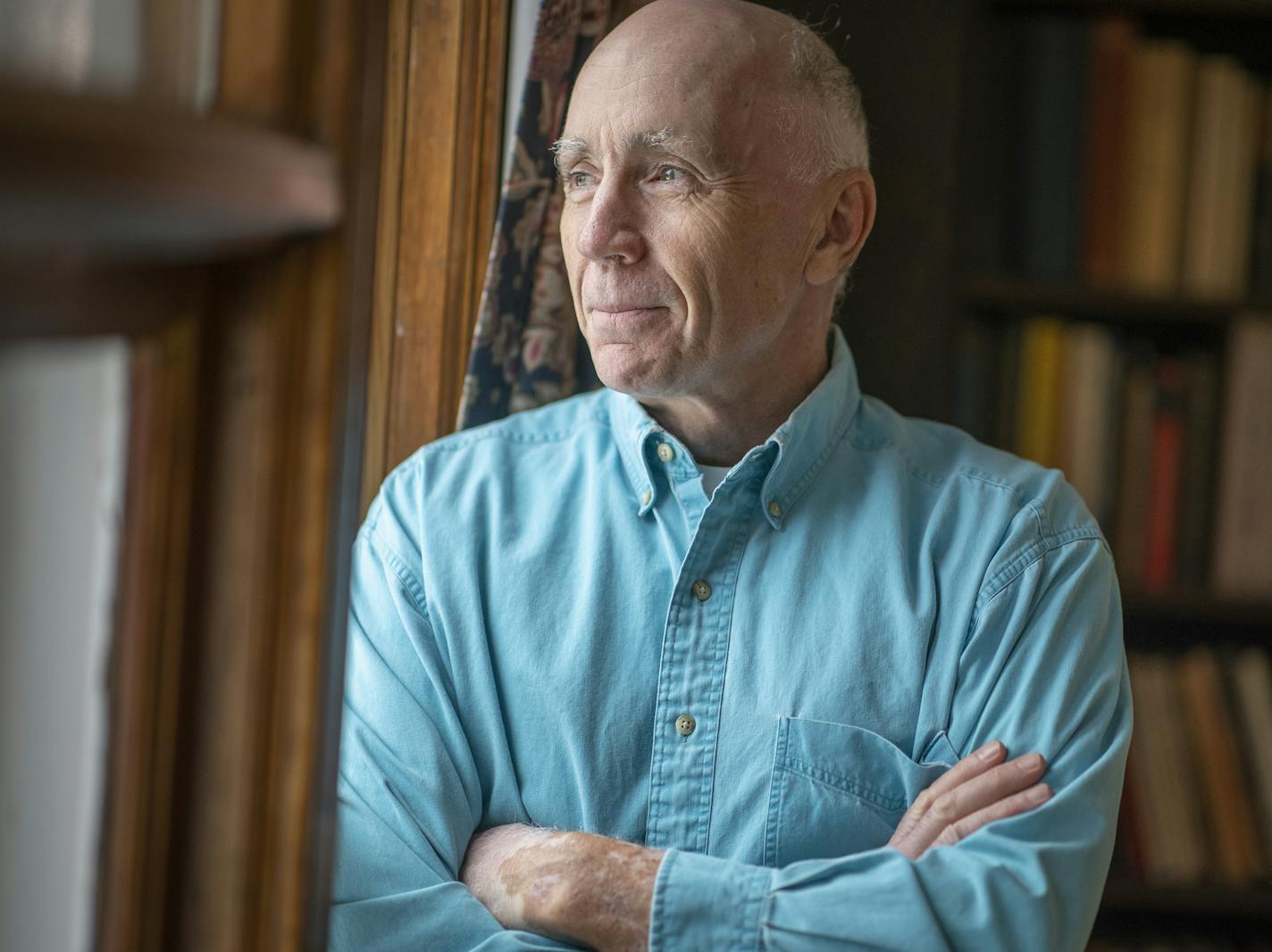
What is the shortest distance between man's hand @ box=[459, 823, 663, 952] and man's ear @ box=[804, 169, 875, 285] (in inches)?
29.0

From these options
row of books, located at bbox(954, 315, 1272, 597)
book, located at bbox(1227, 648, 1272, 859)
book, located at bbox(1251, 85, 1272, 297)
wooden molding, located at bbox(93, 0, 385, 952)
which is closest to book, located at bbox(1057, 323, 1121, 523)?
row of books, located at bbox(954, 315, 1272, 597)

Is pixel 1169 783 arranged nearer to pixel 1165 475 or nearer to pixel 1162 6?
pixel 1165 475

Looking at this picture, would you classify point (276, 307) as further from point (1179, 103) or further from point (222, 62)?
point (1179, 103)

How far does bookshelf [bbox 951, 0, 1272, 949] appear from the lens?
2062mm

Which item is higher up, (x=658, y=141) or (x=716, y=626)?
(x=658, y=141)

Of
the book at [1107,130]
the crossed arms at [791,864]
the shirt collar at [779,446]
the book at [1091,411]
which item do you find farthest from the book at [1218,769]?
the shirt collar at [779,446]

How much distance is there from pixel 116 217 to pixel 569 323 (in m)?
1.41

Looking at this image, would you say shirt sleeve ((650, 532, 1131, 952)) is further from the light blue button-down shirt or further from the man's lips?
the man's lips

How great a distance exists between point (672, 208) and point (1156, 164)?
1042 millimetres

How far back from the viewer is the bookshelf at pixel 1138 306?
2062 mm

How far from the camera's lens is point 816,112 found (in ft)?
5.01

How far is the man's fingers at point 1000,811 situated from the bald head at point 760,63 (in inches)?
29.5

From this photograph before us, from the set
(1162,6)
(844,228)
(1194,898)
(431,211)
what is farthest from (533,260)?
(1194,898)

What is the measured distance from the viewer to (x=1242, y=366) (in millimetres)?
2070
